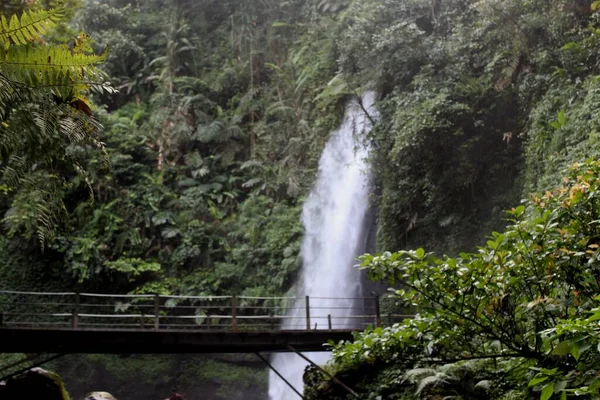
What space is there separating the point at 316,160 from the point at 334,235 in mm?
3214

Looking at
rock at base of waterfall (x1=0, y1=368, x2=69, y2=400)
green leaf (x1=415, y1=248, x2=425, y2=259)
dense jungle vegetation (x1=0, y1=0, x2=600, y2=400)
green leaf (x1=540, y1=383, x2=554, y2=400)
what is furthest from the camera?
rock at base of waterfall (x1=0, y1=368, x2=69, y2=400)

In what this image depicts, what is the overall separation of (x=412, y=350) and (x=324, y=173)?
15052mm

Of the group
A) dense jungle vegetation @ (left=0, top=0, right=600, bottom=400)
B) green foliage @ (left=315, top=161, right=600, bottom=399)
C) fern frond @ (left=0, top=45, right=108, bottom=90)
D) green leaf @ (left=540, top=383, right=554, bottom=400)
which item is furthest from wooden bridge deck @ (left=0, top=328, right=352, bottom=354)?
green leaf @ (left=540, top=383, right=554, bottom=400)

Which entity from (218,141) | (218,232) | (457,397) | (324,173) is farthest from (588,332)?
(218,141)

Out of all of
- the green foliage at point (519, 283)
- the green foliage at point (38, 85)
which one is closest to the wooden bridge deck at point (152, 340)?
the green foliage at point (519, 283)

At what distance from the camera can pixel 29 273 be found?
19.4 m

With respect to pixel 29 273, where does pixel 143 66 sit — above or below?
above

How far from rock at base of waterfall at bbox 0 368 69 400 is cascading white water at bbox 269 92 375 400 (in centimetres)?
747

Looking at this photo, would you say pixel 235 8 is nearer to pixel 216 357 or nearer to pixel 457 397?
pixel 216 357

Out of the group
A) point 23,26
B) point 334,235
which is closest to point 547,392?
point 23,26

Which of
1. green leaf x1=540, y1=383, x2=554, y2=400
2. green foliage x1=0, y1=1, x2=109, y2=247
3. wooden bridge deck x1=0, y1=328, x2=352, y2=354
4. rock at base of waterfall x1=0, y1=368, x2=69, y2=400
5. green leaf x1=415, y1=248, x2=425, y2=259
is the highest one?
green foliage x1=0, y1=1, x2=109, y2=247

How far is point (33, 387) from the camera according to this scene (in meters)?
10.9

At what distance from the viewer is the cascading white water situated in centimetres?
1741

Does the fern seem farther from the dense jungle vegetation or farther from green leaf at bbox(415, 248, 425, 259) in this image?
green leaf at bbox(415, 248, 425, 259)
